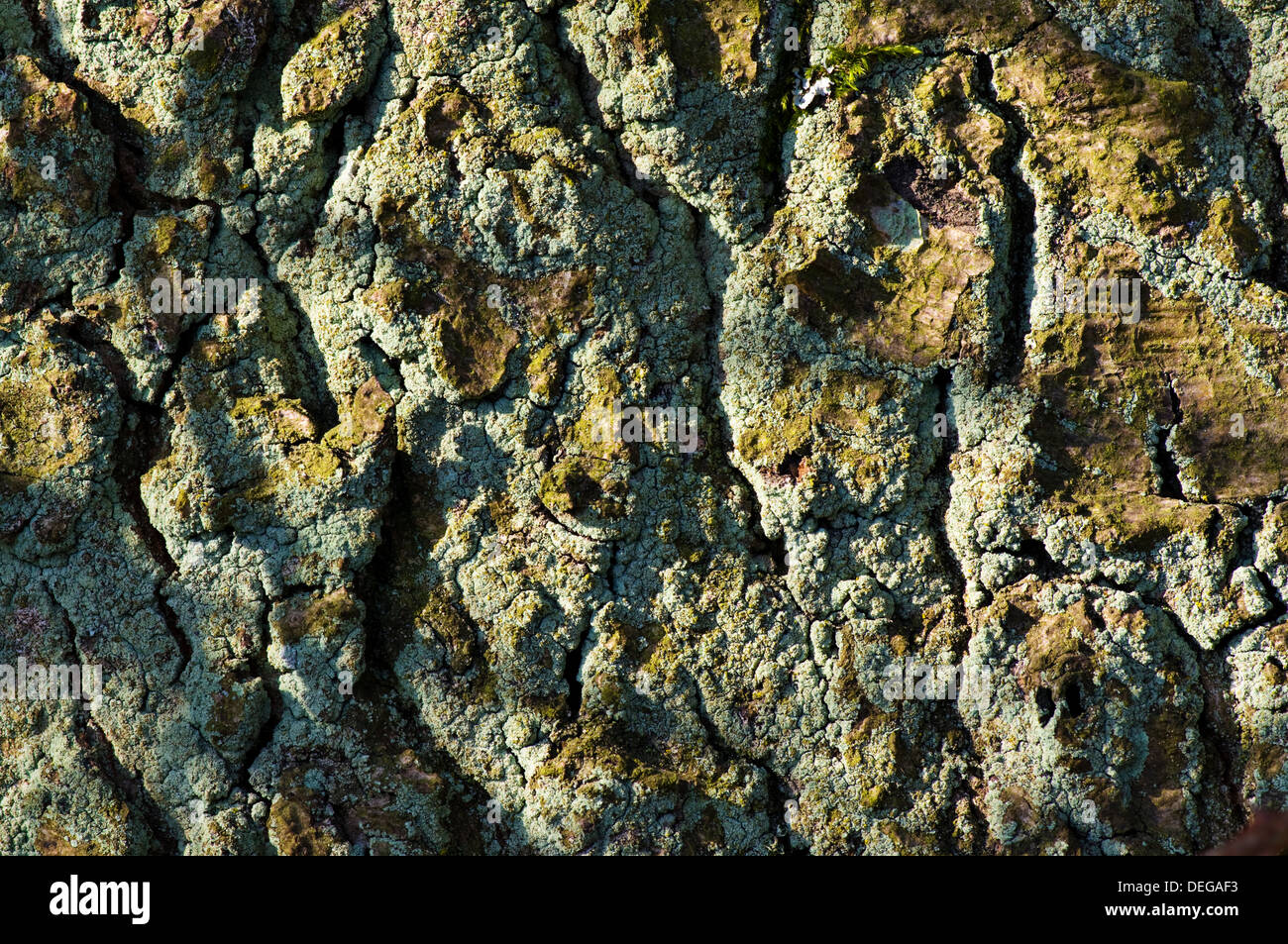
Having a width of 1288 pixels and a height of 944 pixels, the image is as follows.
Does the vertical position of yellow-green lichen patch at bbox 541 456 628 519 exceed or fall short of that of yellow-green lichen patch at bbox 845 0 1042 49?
it falls short

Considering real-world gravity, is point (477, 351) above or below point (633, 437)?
above

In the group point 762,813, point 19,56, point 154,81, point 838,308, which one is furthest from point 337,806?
point 19,56

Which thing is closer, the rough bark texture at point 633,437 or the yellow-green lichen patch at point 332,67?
the rough bark texture at point 633,437

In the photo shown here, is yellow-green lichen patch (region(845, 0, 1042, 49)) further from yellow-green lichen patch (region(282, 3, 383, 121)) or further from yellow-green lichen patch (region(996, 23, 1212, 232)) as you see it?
yellow-green lichen patch (region(282, 3, 383, 121))

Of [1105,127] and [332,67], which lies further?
[332,67]

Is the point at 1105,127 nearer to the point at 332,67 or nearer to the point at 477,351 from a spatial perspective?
the point at 477,351

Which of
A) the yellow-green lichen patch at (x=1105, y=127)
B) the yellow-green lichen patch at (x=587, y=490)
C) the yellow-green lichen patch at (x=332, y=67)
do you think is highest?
the yellow-green lichen patch at (x=332, y=67)

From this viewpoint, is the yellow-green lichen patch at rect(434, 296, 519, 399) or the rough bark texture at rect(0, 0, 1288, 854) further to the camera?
the yellow-green lichen patch at rect(434, 296, 519, 399)

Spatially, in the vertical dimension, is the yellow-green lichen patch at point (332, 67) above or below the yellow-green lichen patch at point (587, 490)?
above

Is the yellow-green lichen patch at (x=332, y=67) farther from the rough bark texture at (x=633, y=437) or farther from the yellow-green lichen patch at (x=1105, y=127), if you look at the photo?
the yellow-green lichen patch at (x=1105, y=127)

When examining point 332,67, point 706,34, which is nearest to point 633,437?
point 706,34

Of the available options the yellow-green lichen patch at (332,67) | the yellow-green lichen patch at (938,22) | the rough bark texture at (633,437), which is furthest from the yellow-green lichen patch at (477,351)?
the yellow-green lichen patch at (938,22)

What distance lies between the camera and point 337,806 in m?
2.79

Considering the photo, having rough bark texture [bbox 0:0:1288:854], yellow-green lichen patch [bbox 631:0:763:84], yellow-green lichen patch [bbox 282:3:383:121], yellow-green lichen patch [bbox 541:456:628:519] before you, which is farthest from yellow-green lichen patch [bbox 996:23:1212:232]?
yellow-green lichen patch [bbox 282:3:383:121]
